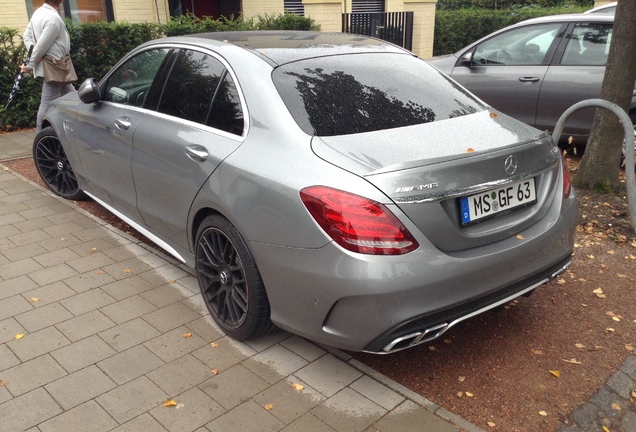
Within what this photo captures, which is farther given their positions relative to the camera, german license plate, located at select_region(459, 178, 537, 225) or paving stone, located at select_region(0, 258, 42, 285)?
paving stone, located at select_region(0, 258, 42, 285)

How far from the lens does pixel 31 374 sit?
3.21 meters

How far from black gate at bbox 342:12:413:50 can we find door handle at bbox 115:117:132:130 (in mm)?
11934

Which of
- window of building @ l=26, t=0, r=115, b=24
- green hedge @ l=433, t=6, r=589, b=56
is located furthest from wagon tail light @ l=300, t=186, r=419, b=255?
green hedge @ l=433, t=6, r=589, b=56

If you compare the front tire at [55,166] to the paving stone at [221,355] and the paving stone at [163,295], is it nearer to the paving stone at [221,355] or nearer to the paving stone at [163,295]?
the paving stone at [163,295]

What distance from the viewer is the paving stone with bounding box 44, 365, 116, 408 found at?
9.88 ft

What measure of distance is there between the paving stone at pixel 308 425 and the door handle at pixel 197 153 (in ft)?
5.03

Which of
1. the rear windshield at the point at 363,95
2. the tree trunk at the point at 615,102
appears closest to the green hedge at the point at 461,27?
the tree trunk at the point at 615,102

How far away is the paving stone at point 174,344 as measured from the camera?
3.40 metres

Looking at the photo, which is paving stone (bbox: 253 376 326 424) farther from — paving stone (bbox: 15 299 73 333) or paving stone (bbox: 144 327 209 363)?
paving stone (bbox: 15 299 73 333)

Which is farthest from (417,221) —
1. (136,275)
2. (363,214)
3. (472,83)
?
(472,83)

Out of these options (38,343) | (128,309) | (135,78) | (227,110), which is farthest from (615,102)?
(38,343)

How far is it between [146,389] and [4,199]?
3.71 meters

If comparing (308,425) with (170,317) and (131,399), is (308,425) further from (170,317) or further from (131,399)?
(170,317)

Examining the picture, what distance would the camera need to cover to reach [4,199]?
19.4 feet
